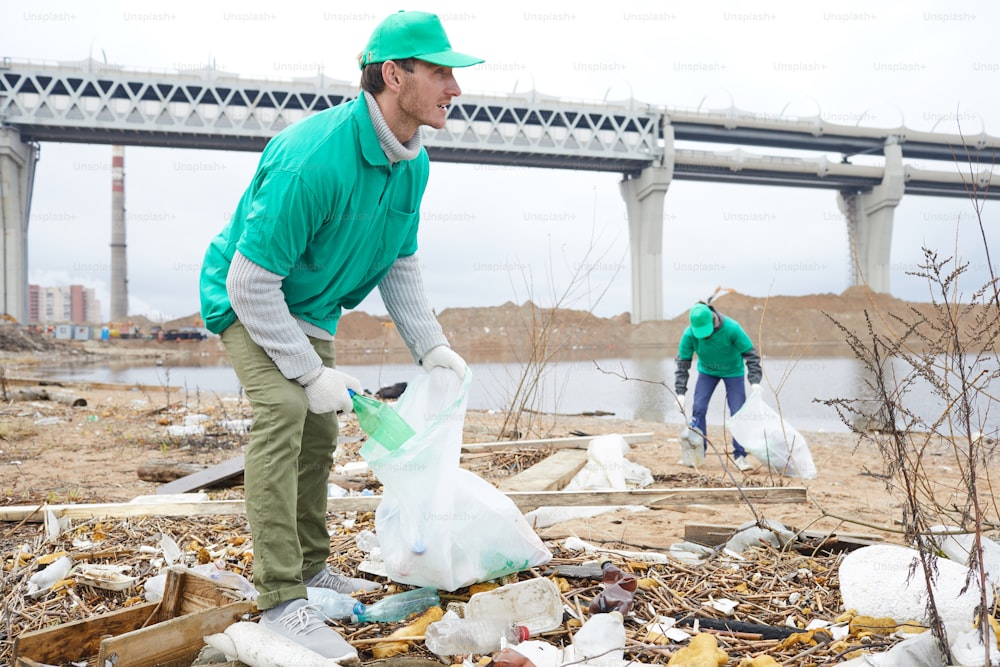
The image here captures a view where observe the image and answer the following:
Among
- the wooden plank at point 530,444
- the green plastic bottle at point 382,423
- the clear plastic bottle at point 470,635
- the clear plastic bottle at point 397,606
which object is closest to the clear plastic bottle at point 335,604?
the clear plastic bottle at point 397,606

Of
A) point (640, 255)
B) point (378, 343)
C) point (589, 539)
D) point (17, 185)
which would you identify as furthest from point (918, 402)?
point (17, 185)

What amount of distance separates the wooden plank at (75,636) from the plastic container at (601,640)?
1294 mm

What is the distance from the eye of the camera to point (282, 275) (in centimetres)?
195

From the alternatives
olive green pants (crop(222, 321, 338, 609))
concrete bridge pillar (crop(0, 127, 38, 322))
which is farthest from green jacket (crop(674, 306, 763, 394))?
concrete bridge pillar (crop(0, 127, 38, 322))

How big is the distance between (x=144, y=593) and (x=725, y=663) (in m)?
1.93

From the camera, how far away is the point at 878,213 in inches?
1626

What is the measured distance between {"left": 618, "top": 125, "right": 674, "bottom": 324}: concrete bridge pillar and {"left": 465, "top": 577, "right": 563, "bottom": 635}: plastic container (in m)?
37.7

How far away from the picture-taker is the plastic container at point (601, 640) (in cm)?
177

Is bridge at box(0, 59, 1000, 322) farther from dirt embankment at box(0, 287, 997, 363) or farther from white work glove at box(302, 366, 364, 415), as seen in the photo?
white work glove at box(302, 366, 364, 415)

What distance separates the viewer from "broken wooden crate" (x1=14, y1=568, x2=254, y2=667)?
1706mm

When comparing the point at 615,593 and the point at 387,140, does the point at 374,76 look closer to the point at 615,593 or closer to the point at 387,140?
the point at 387,140

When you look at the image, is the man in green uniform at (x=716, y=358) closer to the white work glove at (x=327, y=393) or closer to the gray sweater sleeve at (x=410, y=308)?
the gray sweater sleeve at (x=410, y=308)

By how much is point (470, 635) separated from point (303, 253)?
124 cm

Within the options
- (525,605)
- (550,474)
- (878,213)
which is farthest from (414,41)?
(878,213)
